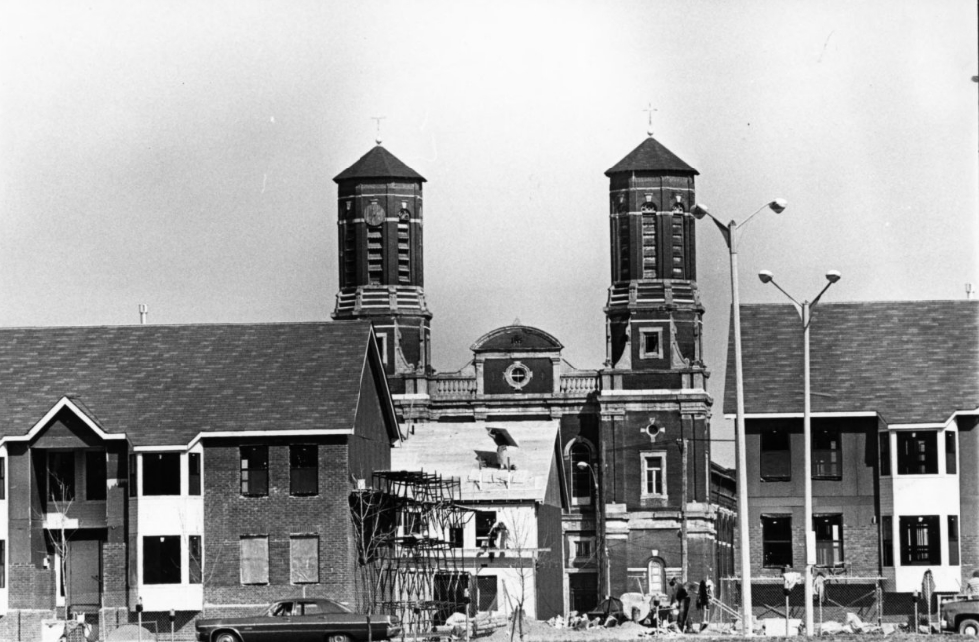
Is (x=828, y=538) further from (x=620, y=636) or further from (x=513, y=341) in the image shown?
(x=513, y=341)

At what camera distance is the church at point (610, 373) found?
4552 inches

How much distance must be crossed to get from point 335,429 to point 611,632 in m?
13.7

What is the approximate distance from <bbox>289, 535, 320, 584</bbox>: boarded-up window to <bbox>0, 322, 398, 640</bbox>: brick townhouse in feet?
0.13

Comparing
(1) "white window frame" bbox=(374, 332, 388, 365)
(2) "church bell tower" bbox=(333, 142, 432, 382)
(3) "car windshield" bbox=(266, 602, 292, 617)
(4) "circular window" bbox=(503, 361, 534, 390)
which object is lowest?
(3) "car windshield" bbox=(266, 602, 292, 617)

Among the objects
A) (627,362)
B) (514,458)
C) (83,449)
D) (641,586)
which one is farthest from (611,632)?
(627,362)

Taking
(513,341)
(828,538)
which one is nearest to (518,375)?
(513,341)

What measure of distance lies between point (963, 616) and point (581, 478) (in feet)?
212

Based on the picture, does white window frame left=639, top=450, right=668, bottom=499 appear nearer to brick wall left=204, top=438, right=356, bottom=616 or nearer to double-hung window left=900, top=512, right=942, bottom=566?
double-hung window left=900, top=512, right=942, bottom=566

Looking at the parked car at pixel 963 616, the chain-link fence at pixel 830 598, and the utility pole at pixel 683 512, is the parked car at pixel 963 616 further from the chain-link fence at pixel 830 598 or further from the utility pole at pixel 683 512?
the utility pole at pixel 683 512

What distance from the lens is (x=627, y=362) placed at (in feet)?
387

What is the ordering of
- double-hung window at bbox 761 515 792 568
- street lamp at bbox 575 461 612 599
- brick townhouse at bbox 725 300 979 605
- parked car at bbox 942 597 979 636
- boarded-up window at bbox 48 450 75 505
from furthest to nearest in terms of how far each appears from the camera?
1. street lamp at bbox 575 461 612 599
2. boarded-up window at bbox 48 450 75 505
3. double-hung window at bbox 761 515 792 568
4. brick townhouse at bbox 725 300 979 605
5. parked car at bbox 942 597 979 636

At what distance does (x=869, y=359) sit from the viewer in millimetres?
77188

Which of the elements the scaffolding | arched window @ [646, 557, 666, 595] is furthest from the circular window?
the scaffolding

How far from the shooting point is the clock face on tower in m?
119
